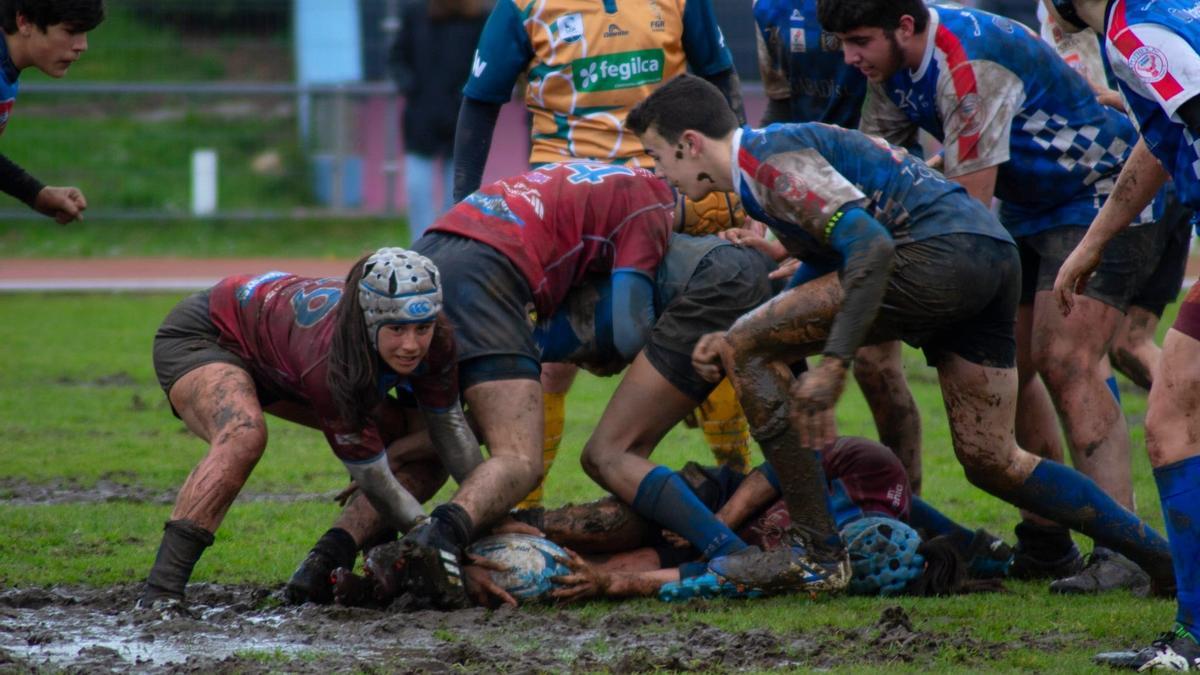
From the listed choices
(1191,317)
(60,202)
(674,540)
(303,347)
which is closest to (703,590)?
(674,540)

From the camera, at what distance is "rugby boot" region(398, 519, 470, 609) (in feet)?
16.0

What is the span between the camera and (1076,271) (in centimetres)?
464

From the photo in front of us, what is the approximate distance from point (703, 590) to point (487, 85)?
100 inches

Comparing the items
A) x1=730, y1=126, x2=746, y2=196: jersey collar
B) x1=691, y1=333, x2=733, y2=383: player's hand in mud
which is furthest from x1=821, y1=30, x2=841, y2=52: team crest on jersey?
x1=691, y1=333, x2=733, y2=383: player's hand in mud

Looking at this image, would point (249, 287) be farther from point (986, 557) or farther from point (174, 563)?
point (986, 557)

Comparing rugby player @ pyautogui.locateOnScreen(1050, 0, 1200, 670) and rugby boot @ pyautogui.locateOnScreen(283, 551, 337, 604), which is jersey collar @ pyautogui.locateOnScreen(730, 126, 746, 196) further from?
rugby boot @ pyautogui.locateOnScreen(283, 551, 337, 604)

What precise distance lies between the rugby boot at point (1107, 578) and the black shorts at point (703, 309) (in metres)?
1.37

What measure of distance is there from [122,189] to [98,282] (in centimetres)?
315

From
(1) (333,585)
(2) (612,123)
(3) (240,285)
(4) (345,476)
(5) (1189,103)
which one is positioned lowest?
(4) (345,476)

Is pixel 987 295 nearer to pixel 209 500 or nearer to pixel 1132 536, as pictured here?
pixel 1132 536

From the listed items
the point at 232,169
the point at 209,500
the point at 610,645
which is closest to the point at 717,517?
the point at 610,645

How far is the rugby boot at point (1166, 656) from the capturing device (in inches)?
159

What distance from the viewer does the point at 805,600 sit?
5.14 m

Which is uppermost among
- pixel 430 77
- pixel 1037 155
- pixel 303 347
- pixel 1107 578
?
pixel 1037 155
